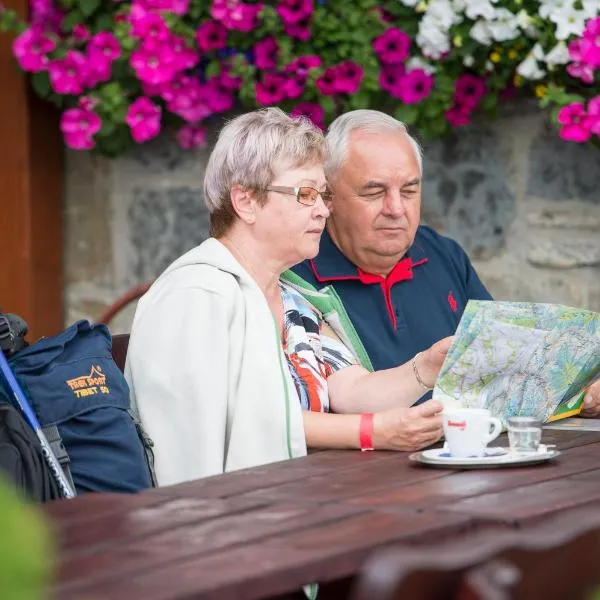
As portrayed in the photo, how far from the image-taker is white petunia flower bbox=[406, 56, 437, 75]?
4668 mm

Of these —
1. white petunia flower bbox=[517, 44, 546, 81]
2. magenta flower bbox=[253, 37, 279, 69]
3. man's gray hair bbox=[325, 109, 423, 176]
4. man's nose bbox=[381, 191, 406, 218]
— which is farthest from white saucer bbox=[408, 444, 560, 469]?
magenta flower bbox=[253, 37, 279, 69]

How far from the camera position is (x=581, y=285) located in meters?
4.67

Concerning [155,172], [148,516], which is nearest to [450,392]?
[148,516]

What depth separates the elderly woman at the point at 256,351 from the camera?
119 inches

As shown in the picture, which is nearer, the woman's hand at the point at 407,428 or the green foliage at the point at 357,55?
the woman's hand at the point at 407,428

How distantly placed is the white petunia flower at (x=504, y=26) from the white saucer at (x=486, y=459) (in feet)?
6.78

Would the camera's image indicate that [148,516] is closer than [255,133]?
Yes

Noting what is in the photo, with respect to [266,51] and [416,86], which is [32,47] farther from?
[416,86]

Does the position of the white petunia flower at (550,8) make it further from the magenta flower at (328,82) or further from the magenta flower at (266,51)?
the magenta flower at (266,51)

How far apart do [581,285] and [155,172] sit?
1618mm

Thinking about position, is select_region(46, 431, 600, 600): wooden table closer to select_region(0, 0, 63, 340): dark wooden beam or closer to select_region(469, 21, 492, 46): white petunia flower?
select_region(469, 21, 492, 46): white petunia flower

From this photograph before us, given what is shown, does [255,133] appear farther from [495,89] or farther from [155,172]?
[155,172]

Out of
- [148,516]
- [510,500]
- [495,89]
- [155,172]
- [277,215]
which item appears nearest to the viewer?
[148,516]

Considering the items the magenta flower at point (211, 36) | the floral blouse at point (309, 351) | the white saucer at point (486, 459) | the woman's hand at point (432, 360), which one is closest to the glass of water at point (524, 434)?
the white saucer at point (486, 459)
